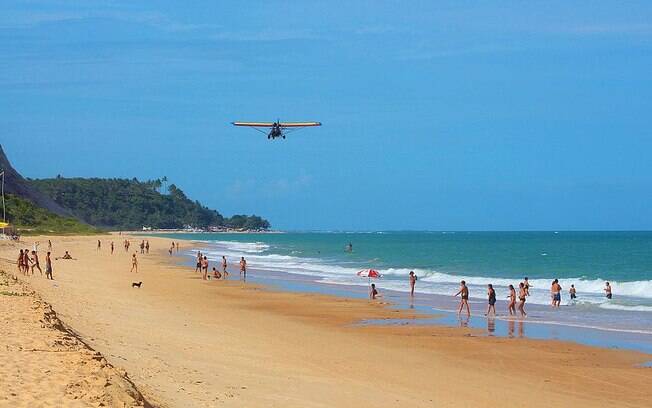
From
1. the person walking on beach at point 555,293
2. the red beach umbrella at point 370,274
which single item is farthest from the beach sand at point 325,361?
the red beach umbrella at point 370,274

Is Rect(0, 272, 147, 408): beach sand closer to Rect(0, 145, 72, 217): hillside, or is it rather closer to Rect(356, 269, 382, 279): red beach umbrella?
Rect(356, 269, 382, 279): red beach umbrella

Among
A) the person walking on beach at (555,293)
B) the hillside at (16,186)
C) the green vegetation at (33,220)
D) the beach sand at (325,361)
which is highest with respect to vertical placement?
the hillside at (16,186)

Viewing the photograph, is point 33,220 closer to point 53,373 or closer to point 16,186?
point 16,186

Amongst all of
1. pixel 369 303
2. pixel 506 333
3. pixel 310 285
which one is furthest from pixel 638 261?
pixel 506 333

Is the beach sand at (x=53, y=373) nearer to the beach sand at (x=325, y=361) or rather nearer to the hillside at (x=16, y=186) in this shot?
the beach sand at (x=325, y=361)

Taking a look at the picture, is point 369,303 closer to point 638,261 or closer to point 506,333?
point 506,333

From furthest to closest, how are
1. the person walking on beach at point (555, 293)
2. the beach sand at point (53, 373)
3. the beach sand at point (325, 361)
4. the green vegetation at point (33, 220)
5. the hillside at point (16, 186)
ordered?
the hillside at point (16, 186), the green vegetation at point (33, 220), the person walking on beach at point (555, 293), the beach sand at point (325, 361), the beach sand at point (53, 373)
